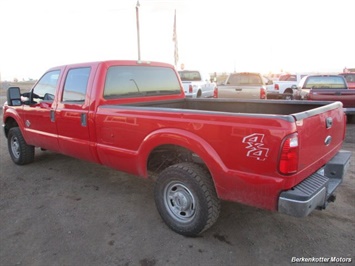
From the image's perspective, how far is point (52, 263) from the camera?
9.00 feet

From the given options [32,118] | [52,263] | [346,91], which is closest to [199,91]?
[346,91]

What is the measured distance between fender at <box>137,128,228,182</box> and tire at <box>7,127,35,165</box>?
10.4 feet

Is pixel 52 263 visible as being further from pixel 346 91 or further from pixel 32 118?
pixel 346 91

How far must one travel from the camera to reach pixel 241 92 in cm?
1133

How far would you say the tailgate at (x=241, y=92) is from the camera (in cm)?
1115

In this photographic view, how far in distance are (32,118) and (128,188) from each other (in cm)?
208

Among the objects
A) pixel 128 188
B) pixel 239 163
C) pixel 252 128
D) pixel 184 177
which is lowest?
pixel 128 188

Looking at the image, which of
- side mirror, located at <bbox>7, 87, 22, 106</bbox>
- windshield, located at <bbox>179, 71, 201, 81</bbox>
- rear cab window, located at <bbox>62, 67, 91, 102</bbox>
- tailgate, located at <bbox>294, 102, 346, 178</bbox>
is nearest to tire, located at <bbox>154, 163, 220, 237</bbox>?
tailgate, located at <bbox>294, 102, 346, 178</bbox>

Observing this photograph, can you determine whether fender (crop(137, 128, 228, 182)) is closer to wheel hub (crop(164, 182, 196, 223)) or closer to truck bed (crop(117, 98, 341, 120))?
wheel hub (crop(164, 182, 196, 223))

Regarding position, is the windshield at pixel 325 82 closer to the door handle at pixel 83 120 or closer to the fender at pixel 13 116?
the door handle at pixel 83 120

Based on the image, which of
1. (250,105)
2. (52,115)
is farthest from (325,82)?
(52,115)

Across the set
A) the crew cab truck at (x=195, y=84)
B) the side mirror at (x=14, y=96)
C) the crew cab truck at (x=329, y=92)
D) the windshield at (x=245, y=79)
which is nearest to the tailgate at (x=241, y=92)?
the windshield at (x=245, y=79)

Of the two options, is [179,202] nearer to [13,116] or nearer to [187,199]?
[187,199]

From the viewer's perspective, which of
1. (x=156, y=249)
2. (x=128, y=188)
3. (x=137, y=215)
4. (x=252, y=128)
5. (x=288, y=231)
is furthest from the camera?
(x=128, y=188)
